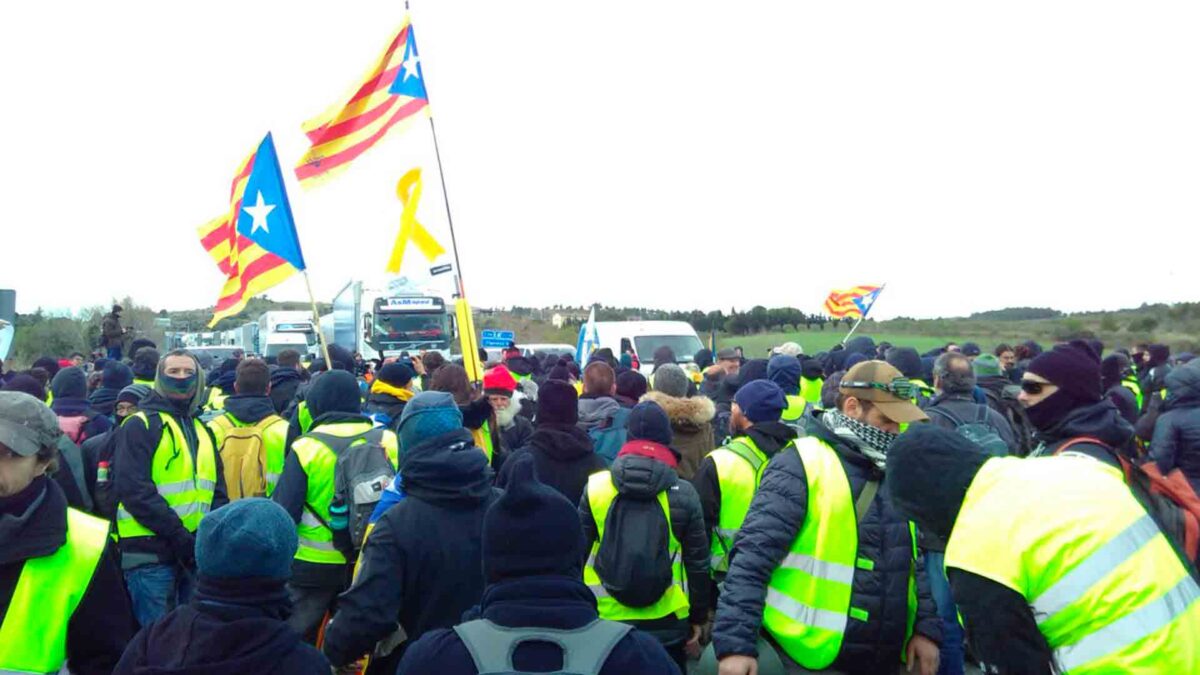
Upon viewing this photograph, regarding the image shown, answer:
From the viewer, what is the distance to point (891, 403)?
3.82 m

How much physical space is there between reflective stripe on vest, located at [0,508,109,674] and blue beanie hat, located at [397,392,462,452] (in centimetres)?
123

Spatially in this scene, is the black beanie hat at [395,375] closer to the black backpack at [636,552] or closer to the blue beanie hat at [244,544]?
the black backpack at [636,552]

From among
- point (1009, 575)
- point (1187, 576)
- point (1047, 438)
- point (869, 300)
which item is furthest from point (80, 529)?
point (869, 300)

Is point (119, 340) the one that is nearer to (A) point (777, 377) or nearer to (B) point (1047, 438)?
(A) point (777, 377)

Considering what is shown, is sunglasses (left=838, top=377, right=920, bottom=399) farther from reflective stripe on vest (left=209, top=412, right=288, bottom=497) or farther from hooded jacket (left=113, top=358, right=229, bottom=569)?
reflective stripe on vest (left=209, top=412, right=288, bottom=497)

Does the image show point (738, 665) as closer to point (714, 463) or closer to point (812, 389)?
point (714, 463)

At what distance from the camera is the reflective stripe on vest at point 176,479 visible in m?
5.31

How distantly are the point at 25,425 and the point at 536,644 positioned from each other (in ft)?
6.43

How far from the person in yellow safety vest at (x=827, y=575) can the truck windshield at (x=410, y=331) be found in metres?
23.2

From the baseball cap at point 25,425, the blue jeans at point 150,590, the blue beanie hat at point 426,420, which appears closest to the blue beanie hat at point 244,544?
the baseball cap at point 25,425

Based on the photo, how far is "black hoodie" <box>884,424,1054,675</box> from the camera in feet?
7.69

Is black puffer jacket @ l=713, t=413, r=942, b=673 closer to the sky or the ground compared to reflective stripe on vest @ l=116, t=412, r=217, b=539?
closer to the ground

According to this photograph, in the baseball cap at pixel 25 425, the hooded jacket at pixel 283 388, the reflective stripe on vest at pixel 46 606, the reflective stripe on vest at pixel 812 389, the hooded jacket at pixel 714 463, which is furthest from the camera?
the reflective stripe on vest at pixel 812 389

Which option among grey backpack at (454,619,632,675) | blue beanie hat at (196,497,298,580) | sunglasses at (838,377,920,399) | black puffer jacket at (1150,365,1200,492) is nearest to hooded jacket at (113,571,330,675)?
blue beanie hat at (196,497,298,580)
